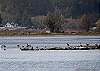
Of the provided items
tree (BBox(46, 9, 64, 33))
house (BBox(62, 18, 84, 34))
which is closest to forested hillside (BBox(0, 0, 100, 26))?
house (BBox(62, 18, 84, 34))

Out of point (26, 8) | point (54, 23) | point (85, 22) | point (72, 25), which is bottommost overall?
point (72, 25)

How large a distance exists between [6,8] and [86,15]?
40.2m

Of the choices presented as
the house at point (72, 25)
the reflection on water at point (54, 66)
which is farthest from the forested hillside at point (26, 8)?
the reflection on water at point (54, 66)

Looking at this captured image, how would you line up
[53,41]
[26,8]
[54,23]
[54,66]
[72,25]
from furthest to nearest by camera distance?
1. [26,8]
2. [72,25]
3. [54,23]
4. [53,41]
5. [54,66]

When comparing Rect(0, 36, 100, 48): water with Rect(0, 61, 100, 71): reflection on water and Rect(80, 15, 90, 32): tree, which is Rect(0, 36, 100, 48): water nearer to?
Rect(80, 15, 90, 32): tree

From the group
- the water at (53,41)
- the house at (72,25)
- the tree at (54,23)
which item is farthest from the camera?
the house at (72,25)

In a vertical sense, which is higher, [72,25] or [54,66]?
[54,66]

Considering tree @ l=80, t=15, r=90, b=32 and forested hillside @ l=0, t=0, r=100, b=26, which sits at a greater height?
forested hillside @ l=0, t=0, r=100, b=26

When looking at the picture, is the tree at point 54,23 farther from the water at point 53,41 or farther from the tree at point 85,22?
the tree at point 85,22

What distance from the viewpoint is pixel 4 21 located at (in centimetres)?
14462

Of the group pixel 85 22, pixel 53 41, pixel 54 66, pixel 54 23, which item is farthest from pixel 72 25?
pixel 54 66

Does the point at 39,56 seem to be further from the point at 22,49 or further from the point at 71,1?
the point at 71,1

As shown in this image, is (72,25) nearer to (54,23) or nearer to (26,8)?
(54,23)

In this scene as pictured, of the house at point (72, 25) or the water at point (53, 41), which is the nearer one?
the water at point (53, 41)
